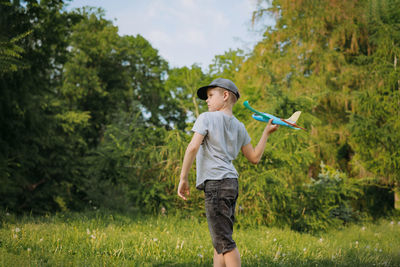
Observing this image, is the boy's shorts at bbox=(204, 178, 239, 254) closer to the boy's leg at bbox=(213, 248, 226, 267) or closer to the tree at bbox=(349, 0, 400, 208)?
the boy's leg at bbox=(213, 248, 226, 267)

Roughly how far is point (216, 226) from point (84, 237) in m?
2.56

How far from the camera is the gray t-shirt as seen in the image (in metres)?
2.78

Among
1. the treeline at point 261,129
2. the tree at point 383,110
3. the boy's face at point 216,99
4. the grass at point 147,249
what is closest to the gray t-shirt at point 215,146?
the boy's face at point 216,99

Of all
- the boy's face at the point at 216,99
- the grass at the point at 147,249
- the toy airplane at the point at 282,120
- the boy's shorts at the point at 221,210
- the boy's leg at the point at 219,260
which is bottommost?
the grass at the point at 147,249

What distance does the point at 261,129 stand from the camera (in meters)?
6.79

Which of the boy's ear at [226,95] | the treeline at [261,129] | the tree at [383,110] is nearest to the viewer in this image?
the boy's ear at [226,95]

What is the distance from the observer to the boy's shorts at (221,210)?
2682mm

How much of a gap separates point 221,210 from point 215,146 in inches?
20.2

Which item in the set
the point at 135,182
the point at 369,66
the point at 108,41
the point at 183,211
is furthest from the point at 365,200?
the point at 108,41

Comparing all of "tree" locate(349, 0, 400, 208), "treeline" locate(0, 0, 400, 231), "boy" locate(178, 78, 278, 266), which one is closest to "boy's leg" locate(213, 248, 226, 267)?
"boy" locate(178, 78, 278, 266)

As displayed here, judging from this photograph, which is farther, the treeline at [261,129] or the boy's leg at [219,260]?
the treeline at [261,129]

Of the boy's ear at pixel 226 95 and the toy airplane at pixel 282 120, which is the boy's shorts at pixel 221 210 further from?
the boy's ear at pixel 226 95

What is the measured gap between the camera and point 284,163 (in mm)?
6930

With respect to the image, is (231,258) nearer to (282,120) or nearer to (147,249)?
(282,120)
